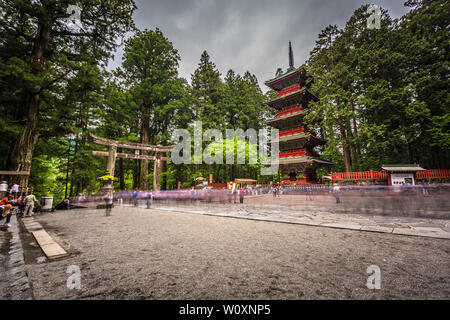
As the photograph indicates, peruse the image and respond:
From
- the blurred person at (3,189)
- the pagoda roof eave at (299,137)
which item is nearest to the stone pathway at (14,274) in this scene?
the blurred person at (3,189)

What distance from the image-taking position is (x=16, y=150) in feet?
29.5

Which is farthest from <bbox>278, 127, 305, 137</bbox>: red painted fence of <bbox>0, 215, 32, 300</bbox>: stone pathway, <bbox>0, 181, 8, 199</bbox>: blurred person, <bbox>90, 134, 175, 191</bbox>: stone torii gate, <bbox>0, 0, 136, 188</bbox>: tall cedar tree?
<bbox>0, 181, 8, 199</bbox>: blurred person

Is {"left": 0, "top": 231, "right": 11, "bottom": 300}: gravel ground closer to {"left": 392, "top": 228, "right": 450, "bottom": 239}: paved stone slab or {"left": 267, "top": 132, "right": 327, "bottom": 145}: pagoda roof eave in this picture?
{"left": 392, "top": 228, "right": 450, "bottom": 239}: paved stone slab

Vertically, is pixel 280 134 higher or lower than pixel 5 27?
lower

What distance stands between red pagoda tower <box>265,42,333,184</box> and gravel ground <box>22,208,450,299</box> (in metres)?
18.7

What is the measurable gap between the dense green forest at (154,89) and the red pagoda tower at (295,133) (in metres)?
2.35

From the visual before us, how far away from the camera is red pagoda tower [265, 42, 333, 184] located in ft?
70.2

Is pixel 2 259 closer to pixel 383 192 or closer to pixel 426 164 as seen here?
pixel 383 192

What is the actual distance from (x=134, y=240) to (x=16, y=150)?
34.6ft

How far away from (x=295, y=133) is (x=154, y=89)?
18.1 meters

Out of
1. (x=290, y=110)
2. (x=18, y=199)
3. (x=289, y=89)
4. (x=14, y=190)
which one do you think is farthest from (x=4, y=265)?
(x=289, y=89)

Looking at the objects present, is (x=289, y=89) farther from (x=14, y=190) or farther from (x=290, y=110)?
(x=14, y=190)

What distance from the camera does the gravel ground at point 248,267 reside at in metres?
1.77
